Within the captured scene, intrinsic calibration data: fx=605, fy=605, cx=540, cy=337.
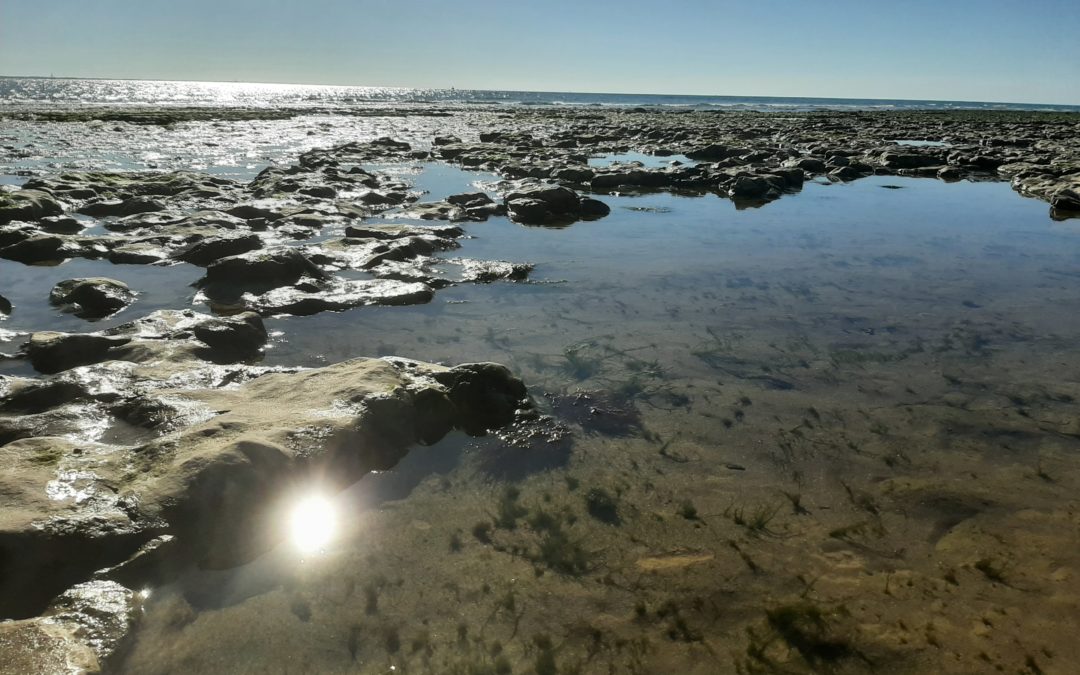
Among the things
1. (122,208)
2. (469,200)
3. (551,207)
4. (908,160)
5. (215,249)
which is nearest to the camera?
(215,249)

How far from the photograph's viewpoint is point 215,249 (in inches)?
420

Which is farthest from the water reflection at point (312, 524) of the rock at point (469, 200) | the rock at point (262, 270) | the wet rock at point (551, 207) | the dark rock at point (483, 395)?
the rock at point (469, 200)

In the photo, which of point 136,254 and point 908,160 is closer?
point 136,254

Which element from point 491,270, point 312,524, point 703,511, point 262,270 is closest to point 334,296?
point 262,270

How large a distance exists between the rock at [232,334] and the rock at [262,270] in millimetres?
2078

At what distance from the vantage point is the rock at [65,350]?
20.4ft

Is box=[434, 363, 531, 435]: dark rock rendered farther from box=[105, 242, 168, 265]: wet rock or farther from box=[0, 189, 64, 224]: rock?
box=[0, 189, 64, 224]: rock

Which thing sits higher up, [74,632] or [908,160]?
[908,160]

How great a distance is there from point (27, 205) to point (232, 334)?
10.4 meters

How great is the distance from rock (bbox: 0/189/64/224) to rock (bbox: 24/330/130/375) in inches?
340

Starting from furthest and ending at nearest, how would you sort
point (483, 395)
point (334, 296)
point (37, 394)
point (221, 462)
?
point (334, 296) → point (483, 395) → point (37, 394) → point (221, 462)

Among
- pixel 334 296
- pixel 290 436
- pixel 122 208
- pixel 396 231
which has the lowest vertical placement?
pixel 334 296

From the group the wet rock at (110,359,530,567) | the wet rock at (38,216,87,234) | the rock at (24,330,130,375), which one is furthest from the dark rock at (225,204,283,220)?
the wet rock at (110,359,530,567)

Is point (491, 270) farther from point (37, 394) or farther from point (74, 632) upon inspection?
point (74, 632)
